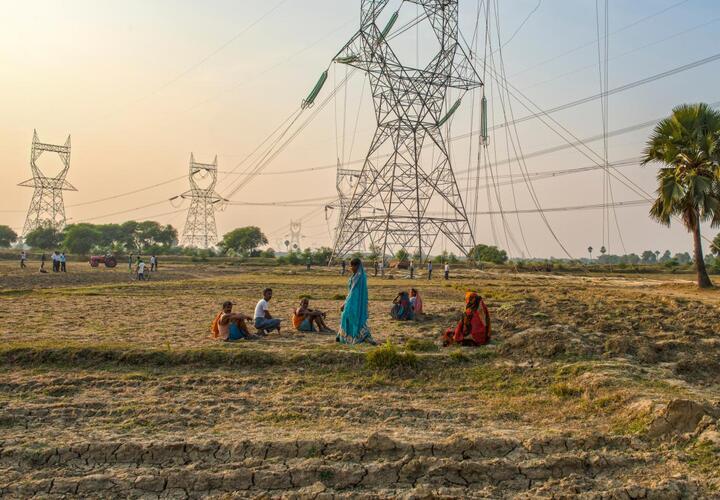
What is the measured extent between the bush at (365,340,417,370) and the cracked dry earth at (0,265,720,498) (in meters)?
0.04

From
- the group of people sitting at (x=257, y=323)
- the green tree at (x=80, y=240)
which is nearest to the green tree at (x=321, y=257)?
the green tree at (x=80, y=240)

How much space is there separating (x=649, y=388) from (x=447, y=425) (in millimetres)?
2973

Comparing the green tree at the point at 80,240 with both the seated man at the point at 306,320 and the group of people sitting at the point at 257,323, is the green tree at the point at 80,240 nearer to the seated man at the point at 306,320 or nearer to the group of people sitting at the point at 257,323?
the group of people sitting at the point at 257,323

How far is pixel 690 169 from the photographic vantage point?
25.0 m

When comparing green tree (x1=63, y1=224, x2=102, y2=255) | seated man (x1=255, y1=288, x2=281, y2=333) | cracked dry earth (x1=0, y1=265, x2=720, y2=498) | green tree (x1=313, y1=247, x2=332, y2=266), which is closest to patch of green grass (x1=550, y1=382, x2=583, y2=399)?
cracked dry earth (x1=0, y1=265, x2=720, y2=498)

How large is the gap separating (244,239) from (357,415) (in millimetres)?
93251

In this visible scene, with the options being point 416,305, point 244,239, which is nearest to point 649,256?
point 244,239

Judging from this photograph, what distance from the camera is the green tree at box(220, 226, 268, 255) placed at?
96.9 metres

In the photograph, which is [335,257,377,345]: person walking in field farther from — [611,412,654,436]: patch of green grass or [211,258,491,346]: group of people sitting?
[611,412,654,436]: patch of green grass

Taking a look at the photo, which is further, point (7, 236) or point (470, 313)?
point (7, 236)

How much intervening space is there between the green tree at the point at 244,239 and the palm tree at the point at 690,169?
7707 cm

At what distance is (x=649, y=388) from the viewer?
7.25 m

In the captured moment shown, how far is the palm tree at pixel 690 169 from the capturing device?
24.4 metres

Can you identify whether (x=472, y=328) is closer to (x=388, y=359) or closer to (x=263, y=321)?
(x=388, y=359)
